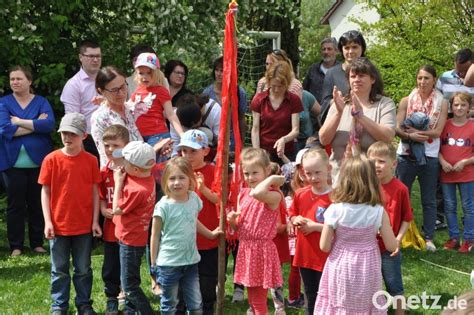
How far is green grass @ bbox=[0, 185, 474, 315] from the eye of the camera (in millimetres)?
6223

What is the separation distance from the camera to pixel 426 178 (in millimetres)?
8336

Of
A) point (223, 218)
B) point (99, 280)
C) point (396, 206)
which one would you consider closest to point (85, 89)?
point (99, 280)

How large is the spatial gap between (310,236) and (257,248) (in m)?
0.40

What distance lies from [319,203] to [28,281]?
3084 mm

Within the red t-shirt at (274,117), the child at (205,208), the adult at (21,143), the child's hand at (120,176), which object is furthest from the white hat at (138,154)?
the adult at (21,143)

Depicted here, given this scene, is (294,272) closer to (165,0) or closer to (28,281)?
(28,281)

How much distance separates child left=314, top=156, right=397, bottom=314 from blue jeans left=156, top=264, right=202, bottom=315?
95cm

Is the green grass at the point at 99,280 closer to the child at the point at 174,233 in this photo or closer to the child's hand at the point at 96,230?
the child's hand at the point at 96,230

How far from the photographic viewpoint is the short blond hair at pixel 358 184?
4.82 meters

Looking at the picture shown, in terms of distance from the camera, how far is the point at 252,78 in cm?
1499

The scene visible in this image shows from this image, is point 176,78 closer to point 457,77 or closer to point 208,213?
point 208,213

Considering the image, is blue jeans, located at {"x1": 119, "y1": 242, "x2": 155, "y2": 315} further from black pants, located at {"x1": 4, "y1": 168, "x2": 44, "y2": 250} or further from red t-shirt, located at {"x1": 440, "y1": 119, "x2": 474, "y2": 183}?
red t-shirt, located at {"x1": 440, "y1": 119, "x2": 474, "y2": 183}

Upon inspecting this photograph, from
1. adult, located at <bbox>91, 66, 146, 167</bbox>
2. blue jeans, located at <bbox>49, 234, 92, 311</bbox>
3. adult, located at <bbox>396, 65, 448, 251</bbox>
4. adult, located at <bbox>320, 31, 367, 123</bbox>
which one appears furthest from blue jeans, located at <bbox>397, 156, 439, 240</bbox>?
blue jeans, located at <bbox>49, 234, 92, 311</bbox>

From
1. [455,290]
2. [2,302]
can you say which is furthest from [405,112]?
[2,302]
